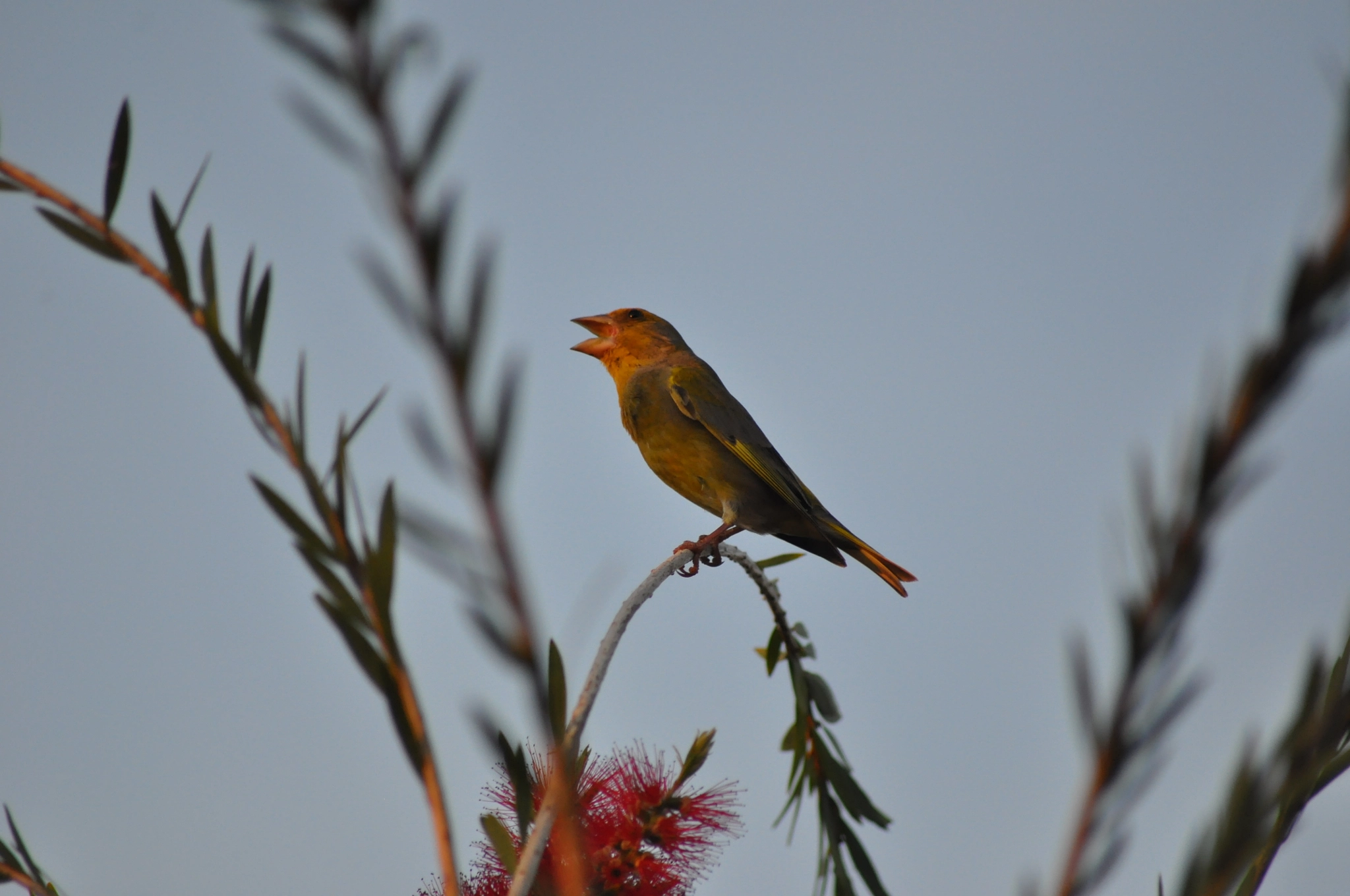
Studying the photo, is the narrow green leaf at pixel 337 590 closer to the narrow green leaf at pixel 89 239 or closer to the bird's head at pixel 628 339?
the narrow green leaf at pixel 89 239

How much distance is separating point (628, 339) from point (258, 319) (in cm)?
537

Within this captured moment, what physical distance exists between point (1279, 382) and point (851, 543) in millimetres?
4926

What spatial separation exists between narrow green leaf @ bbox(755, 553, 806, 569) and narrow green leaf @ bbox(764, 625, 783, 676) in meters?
0.26

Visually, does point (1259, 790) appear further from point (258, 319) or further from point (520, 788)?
point (258, 319)

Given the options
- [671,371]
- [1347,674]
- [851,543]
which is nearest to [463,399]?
[1347,674]

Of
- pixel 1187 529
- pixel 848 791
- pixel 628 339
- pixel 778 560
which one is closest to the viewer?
pixel 1187 529

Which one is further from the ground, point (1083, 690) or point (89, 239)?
point (89, 239)

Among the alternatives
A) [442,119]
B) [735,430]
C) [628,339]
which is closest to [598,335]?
[628,339]

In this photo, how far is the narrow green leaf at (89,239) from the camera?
1254 mm

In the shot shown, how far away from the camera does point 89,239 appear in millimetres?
1262

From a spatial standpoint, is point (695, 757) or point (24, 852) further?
point (695, 757)

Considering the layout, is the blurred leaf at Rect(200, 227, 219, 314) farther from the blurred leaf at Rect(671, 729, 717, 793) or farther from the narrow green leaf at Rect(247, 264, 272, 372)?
the blurred leaf at Rect(671, 729, 717, 793)

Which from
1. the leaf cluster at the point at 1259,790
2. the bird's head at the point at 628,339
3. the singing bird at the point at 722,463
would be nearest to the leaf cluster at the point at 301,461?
the leaf cluster at the point at 1259,790

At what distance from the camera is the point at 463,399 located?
46 centimetres
